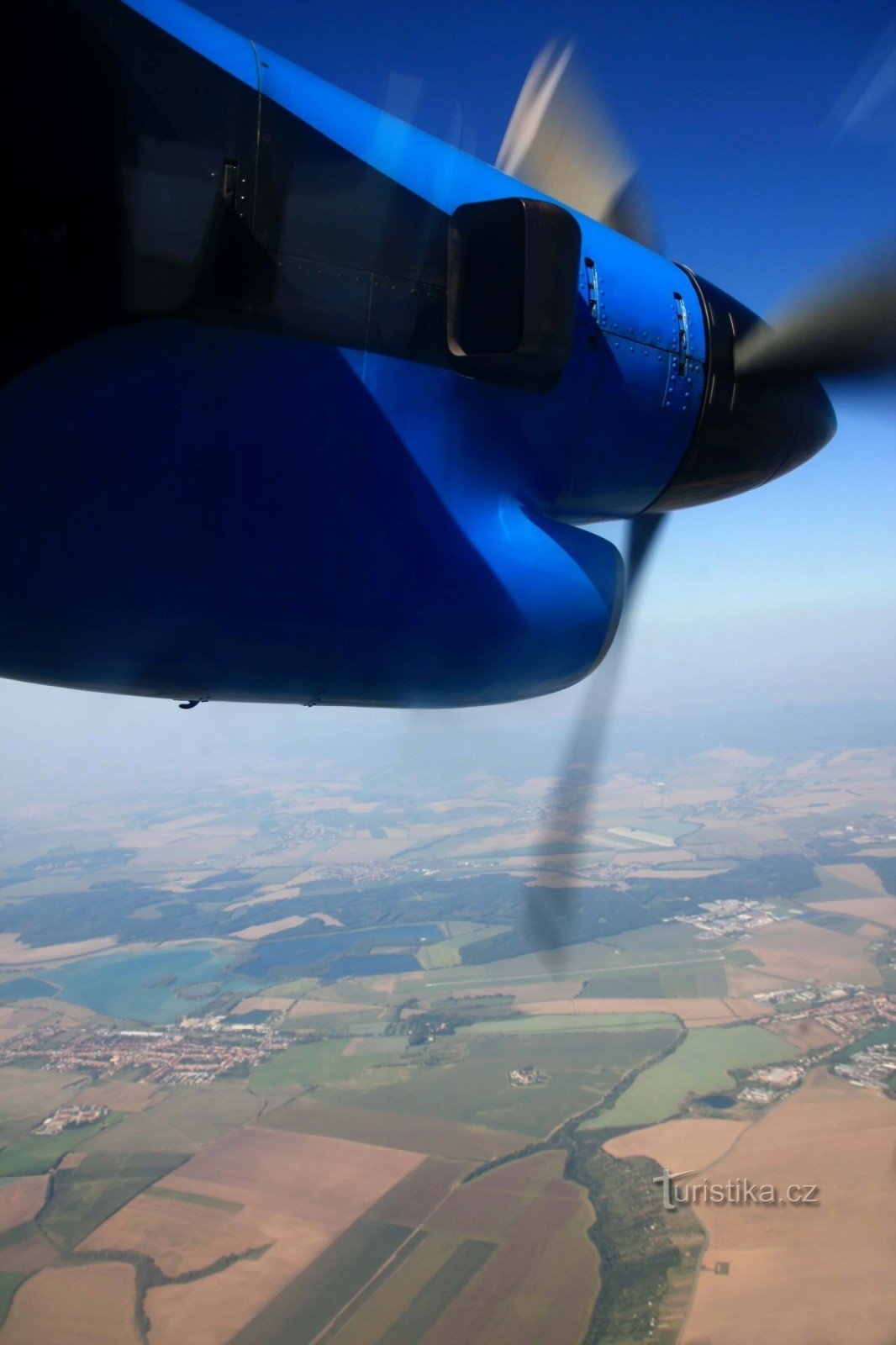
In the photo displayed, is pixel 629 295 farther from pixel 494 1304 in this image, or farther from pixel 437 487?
pixel 494 1304

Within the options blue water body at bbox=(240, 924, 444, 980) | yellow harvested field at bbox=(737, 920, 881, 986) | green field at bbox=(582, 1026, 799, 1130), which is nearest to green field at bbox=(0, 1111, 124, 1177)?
green field at bbox=(582, 1026, 799, 1130)

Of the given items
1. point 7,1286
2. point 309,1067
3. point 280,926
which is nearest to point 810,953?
point 309,1067

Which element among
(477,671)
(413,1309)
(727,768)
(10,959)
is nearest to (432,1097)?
(413,1309)

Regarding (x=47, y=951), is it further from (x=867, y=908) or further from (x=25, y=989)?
(x=867, y=908)

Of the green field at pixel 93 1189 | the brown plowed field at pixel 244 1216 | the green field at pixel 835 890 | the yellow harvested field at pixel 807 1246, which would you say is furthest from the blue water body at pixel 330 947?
the yellow harvested field at pixel 807 1246

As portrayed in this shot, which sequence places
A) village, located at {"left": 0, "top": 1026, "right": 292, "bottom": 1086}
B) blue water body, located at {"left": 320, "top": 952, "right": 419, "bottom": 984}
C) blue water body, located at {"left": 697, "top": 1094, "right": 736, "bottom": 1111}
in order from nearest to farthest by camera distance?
blue water body, located at {"left": 697, "top": 1094, "right": 736, "bottom": 1111}, village, located at {"left": 0, "top": 1026, "right": 292, "bottom": 1086}, blue water body, located at {"left": 320, "top": 952, "right": 419, "bottom": 984}

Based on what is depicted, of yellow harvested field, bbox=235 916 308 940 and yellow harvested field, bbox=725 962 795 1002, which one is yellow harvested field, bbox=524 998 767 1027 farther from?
yellow harvested field, bbox=235 916 308 940

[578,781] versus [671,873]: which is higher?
[578,781]
